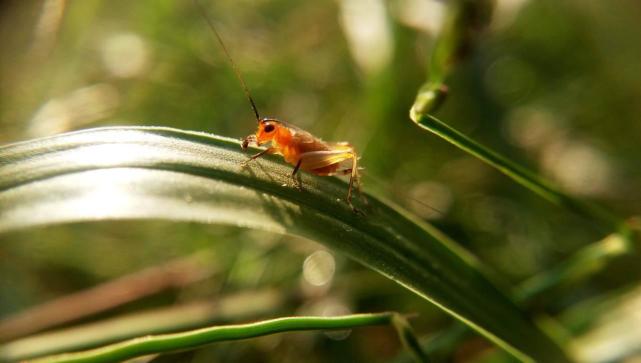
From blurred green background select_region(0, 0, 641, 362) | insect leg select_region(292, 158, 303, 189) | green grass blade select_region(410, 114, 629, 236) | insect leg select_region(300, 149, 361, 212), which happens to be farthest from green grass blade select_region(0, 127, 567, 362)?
blurred green background select_region(0, 0, 641, 362)

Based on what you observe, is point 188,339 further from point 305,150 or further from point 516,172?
point 516,172

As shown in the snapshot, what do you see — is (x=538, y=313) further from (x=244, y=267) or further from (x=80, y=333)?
(x=80, y=333)

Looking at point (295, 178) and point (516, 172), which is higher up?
point (295, 178)

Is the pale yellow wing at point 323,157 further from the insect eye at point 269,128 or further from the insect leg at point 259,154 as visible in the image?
the insect eye at point 269,128

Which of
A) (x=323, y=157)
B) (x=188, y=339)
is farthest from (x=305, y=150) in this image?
(x=188, y=339)

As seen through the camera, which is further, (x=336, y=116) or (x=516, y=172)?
(x=336, y=116)

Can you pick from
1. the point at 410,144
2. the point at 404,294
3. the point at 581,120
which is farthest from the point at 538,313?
the point at 581,120

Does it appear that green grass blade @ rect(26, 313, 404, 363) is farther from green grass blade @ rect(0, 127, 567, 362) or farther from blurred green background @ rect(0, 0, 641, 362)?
blurred green background @ rect(0, 0, 641, 362)

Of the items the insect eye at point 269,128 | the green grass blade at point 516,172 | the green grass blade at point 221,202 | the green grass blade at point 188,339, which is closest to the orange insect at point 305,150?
the insect eye at point 269,128
